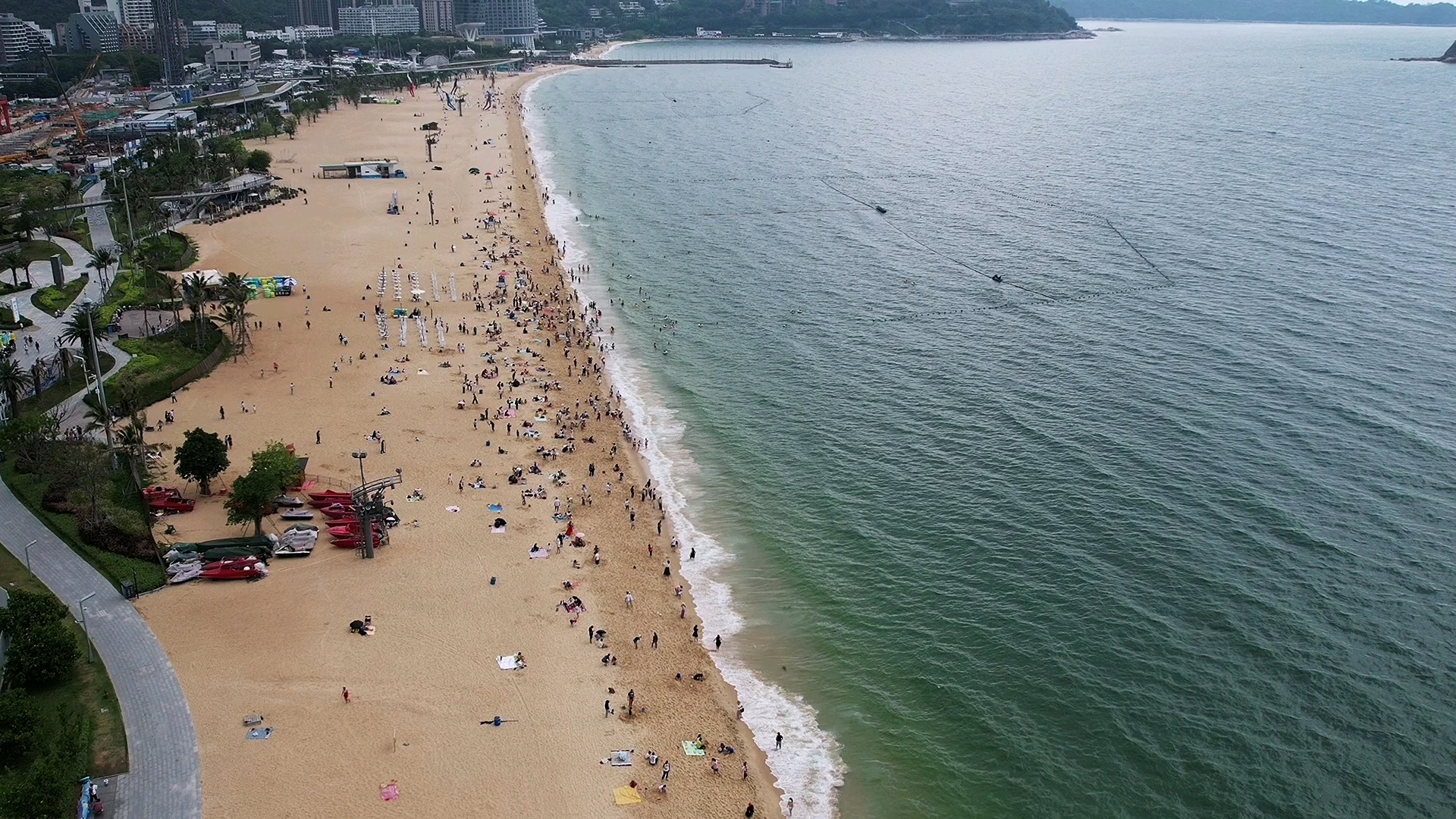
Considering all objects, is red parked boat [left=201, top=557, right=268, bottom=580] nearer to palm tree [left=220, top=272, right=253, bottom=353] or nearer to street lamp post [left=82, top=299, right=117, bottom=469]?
street lamp post [left=82, top=299, right=117, bottom=469]

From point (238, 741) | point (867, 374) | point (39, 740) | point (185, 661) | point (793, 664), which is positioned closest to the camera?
point (39, 740)

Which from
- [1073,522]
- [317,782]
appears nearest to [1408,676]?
[1073,522]

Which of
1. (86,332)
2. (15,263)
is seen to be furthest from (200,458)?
(15,263)

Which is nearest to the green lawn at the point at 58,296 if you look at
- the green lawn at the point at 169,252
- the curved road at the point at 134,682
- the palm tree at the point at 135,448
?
the green lawn at the point at 169,252

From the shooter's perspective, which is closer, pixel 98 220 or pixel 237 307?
pixel 237 307

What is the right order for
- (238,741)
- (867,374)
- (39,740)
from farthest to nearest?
(867,374) → (238,741) → (39,740)

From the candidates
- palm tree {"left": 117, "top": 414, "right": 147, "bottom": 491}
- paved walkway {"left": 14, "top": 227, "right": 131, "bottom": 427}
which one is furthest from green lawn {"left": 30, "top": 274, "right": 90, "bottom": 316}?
palm tree {"left": 117, "top": 414, "right": 147, "bottom": 491}

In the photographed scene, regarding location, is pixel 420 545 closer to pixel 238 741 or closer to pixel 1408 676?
pixel 238 741

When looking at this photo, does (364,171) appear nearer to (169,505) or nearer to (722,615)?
(169,505)
